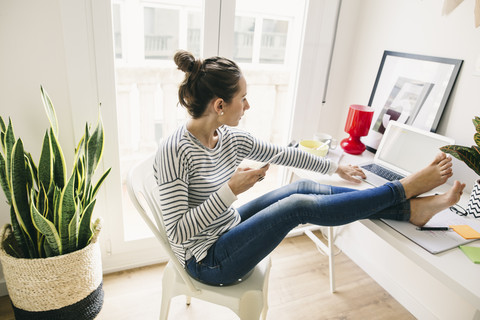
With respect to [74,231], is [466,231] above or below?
above

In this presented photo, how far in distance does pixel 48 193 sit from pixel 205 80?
2.53 feet

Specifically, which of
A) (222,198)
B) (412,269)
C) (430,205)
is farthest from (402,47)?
(222,198)

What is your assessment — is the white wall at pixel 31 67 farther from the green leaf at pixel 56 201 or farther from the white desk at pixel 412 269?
the white desk at pixel 412 269

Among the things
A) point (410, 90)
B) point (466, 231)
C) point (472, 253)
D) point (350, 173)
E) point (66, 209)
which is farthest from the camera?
point (410, 90)

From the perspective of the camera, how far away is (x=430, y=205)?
1.24 metres

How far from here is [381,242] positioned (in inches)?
76.9

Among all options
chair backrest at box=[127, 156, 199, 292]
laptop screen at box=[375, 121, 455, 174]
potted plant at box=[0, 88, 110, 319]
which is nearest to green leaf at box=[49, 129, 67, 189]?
potted plant at box=[0, 88, 110, 319]

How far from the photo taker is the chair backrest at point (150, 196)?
44.4 inches

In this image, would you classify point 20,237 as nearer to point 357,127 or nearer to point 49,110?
point 49,110

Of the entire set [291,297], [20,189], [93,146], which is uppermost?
[93,146]

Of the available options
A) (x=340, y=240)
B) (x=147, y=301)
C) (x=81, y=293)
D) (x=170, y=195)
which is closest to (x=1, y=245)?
(x=81, y=293)

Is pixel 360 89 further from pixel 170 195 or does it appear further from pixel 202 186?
pixel 170 195

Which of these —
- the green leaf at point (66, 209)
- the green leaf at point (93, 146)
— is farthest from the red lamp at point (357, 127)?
the green leaf at point (66, 209)

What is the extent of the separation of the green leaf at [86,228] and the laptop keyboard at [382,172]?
4.24 ft
